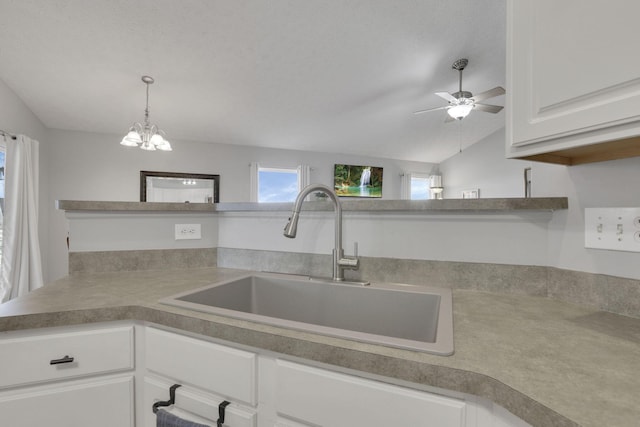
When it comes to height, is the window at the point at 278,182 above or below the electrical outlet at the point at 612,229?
above

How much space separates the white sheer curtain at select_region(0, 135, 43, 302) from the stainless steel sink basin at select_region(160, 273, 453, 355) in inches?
123

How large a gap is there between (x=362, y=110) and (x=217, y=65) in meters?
2.00

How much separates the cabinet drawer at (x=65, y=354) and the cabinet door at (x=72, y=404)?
0.03 metres

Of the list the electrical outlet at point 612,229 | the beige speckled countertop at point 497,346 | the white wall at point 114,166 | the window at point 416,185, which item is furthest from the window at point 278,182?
the electrical outlet at point 612,229

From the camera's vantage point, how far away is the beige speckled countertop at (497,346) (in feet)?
1.30

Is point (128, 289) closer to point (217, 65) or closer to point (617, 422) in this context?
point (617, 422)

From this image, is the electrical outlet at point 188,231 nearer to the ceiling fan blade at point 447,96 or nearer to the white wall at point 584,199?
the white wall at point 584,199

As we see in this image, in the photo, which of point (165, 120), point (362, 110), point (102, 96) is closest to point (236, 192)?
point (165, 120)

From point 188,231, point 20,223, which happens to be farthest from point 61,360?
point 20,223

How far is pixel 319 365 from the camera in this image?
59 cm

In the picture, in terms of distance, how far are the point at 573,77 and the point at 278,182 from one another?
4627 mm

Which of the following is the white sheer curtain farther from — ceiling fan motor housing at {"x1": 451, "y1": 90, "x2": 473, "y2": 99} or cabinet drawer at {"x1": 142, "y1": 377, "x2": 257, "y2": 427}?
ceiling fan motor housing at {"x1": 451, "y1": 90, "x2": 473, "y2": 99}

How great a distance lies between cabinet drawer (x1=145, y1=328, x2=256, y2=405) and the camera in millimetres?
651

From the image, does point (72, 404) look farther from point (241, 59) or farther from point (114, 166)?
point (114, 166)
